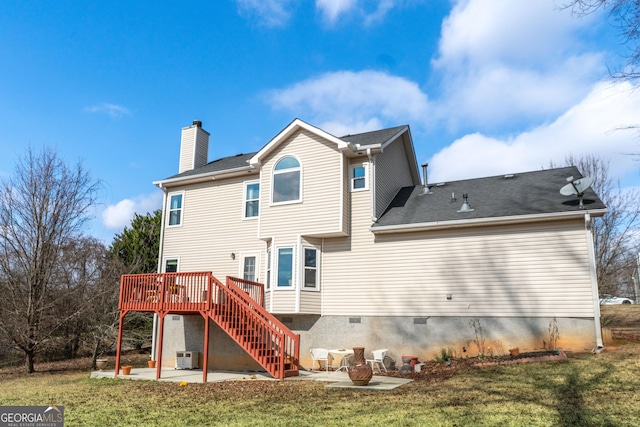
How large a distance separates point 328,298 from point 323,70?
921 centimetres

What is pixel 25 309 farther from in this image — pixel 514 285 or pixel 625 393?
pixel 625 393

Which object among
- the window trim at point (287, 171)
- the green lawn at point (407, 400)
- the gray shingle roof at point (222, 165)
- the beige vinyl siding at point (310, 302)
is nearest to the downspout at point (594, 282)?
the green lawn at point (407, 400)

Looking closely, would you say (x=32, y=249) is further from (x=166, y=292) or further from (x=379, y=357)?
(x=379, y=357)

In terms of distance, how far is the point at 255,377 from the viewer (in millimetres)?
13039

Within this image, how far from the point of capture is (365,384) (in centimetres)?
1038

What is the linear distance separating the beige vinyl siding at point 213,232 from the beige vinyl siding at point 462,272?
368 centimetres

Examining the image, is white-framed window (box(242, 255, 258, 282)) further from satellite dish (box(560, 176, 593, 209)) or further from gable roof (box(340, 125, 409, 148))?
satellite dish (box(560, 176, 593, 209))

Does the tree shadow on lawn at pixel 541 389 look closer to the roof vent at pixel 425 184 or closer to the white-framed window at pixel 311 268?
the white-framed window at pixel 311 268

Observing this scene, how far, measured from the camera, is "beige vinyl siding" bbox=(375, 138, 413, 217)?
623 inches

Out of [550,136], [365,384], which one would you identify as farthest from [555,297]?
[550,136]

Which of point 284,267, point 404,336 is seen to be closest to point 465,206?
point 404,336

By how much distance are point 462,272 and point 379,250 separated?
2822 millimetres

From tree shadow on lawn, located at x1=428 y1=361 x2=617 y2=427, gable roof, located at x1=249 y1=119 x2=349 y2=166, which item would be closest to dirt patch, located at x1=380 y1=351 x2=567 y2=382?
tree shadow on lawn, located at x1=428 y1=361 x2=617 y2=427

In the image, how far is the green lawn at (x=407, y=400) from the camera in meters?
6.68
